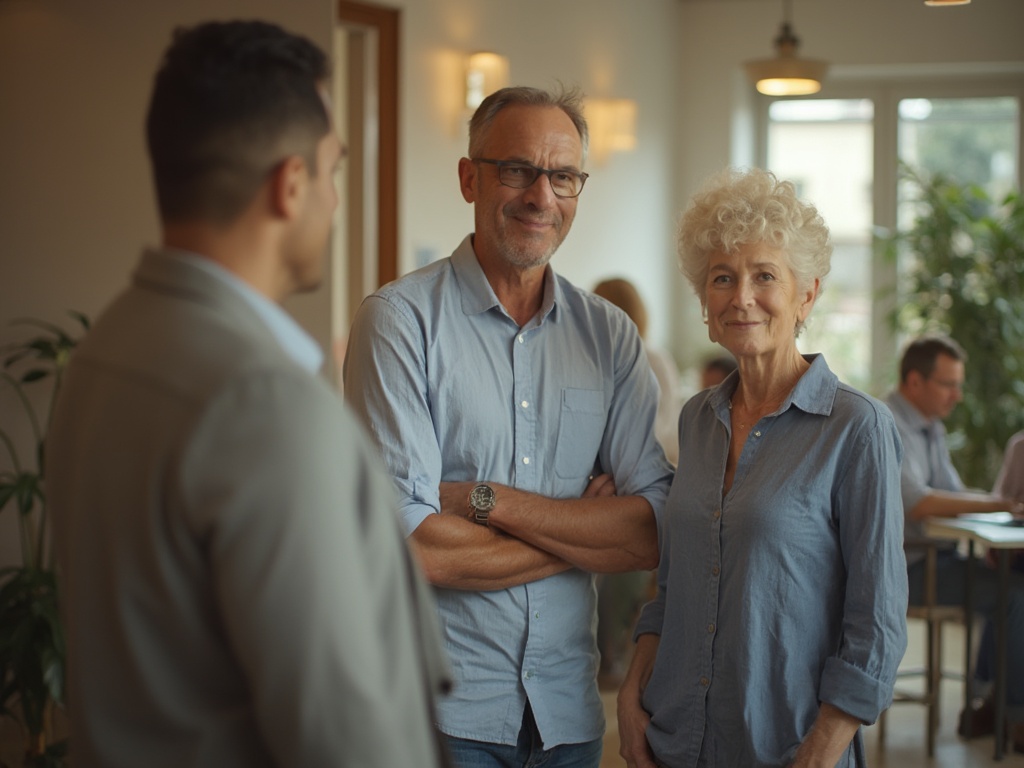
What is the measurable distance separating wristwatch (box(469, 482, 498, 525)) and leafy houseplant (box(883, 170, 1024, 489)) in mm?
5981

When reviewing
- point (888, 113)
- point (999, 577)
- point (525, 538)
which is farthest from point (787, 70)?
point (525, 538)

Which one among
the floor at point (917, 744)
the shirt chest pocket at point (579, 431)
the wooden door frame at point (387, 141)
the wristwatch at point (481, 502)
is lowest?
the floor at point (917, 744)

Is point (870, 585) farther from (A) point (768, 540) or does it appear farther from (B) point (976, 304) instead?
(B) point (976, 304)

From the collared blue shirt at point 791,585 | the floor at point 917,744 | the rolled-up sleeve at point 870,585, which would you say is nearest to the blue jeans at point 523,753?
the collared blue shirt at point 791,585

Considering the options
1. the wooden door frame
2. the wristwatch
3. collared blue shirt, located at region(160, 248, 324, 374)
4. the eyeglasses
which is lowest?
the wristwatch

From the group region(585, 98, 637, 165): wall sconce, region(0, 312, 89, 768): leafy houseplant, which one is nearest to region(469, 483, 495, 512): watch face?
region(0, 312, 89, 768): leafy houseplant

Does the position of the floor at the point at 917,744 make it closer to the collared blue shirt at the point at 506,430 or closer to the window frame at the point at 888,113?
the collared blue shirt at the point at 506,430

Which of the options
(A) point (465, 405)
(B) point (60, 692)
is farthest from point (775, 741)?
(B) point (60, 692)

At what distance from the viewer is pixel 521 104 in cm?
211

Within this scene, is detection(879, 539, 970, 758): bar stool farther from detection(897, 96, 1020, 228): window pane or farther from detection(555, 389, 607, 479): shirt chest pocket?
detection(897, 96, 1020, 228): window pane

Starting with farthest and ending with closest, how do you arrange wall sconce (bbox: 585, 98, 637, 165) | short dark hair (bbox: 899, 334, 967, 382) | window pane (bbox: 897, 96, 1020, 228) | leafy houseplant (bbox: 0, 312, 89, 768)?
window pane (bbox: 897, 96, 1020, 228) → wall sconce (bbox: 585, 98, 637, 165) → short dark hair (bbox: 899, 334, 967, 382) → leafy houseplant (bbox: 0, 312, 89, 768)

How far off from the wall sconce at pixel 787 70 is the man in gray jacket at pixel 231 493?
602 cm

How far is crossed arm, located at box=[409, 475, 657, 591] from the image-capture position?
1.94 m

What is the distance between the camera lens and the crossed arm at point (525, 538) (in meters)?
1.94
